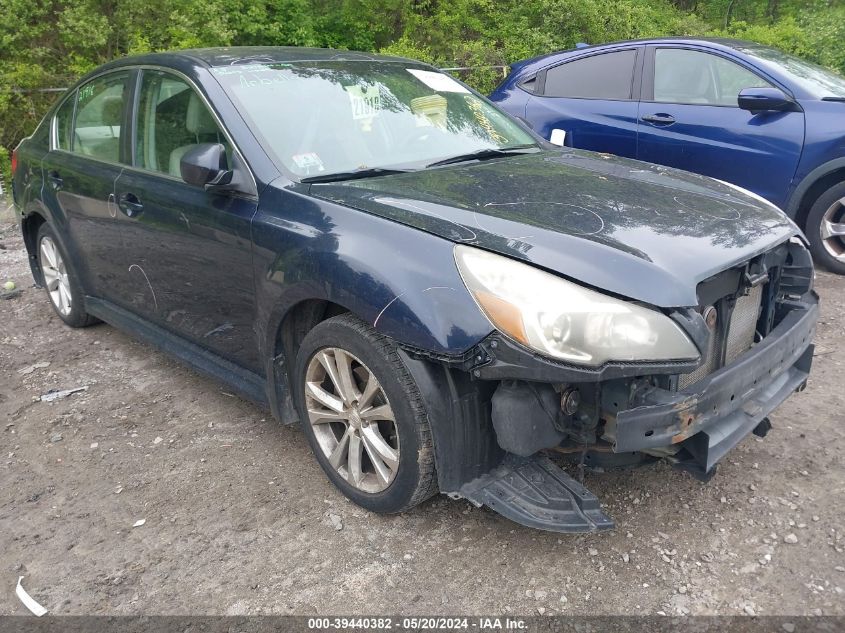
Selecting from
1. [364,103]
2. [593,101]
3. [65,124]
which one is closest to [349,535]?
[364,103]

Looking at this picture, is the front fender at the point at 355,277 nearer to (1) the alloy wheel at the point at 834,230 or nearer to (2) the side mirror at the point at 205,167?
(2) the side mirror at the point at 205,167

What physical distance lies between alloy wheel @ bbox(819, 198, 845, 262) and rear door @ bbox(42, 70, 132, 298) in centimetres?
472

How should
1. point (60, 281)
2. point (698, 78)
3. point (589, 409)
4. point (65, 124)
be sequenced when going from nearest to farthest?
point (589, 409)
point (65, 124)
point (60, 281)
point (698, 78)

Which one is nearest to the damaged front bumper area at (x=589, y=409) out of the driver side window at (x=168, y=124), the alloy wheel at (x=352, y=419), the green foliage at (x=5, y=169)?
the alloy wheel at (x=352, y=419)

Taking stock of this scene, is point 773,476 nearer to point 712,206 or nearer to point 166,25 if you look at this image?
point 712,206

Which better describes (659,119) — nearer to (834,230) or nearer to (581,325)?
(834,230)

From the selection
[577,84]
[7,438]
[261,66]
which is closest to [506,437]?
[261,66]

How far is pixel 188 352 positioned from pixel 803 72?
4.96 m

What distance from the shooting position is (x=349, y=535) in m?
2.81

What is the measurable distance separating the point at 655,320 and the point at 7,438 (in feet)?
10.6

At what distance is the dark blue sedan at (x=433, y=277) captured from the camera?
2.26 metres

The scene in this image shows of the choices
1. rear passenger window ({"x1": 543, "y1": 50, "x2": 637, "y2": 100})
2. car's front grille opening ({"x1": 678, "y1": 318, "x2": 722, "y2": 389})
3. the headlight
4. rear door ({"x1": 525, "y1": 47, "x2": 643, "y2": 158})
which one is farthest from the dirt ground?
rear passenger window ({"x1": 543, "y1": 50, "x2": 637, "y2": 100})

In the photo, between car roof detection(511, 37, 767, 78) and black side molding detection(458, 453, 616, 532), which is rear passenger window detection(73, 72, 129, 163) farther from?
car roof detection(511, 37, 767, 78)

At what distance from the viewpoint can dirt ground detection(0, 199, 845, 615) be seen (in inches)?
97.2
